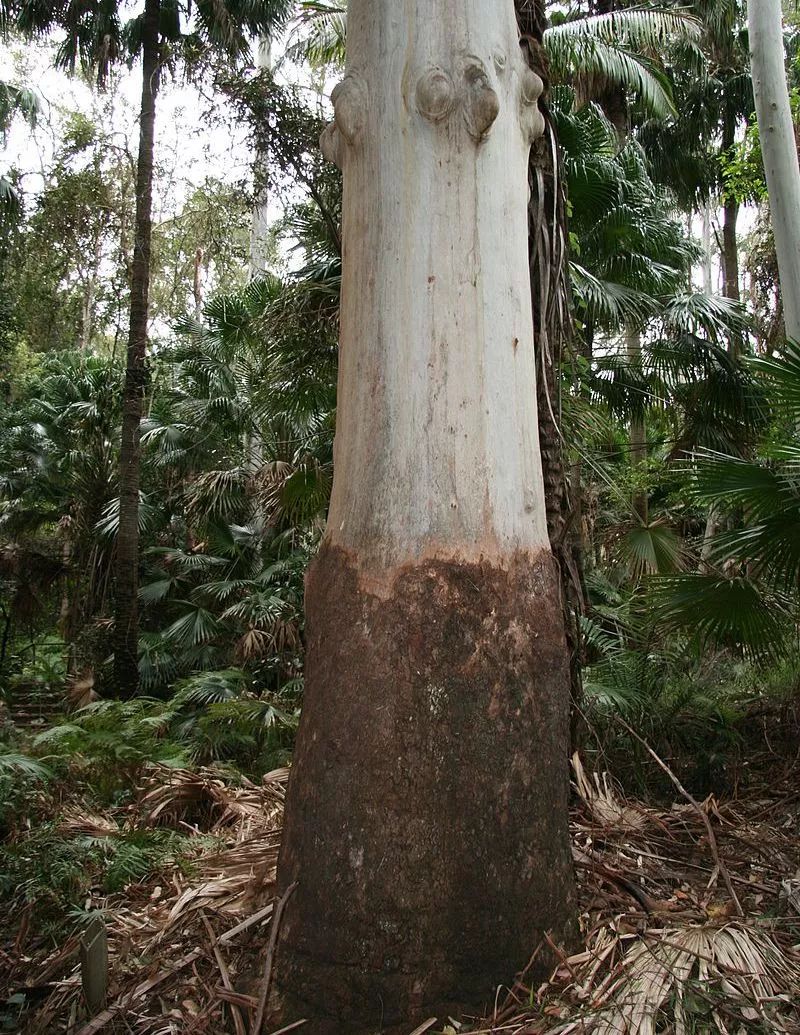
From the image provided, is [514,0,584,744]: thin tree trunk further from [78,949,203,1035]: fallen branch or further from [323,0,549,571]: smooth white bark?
[78,949,203,1035]: fallen branch

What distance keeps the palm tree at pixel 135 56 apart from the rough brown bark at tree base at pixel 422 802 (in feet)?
25.9

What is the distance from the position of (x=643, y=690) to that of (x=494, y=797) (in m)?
3.10

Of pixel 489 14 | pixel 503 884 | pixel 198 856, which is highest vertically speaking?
pixel 489 14

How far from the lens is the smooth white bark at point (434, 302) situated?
2.15m

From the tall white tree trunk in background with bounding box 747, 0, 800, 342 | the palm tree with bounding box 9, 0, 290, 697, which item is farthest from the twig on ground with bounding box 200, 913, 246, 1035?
the palm tree with bounding box 9, 0, 290, 697

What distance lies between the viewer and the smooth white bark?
7.04ft

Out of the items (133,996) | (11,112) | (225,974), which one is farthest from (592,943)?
(11,112)

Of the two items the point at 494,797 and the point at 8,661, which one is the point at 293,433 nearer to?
the point at 8,661

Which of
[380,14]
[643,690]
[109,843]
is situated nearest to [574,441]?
[643,690]

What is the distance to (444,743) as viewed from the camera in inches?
79.8

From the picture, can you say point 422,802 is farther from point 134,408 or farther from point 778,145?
point 134,408

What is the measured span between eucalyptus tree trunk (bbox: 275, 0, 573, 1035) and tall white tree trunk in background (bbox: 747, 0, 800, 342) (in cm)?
547

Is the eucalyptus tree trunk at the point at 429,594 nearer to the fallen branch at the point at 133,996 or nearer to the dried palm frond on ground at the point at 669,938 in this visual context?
the dried palm frond on ground at the point at 669,938

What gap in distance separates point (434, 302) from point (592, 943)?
5.89 ft
